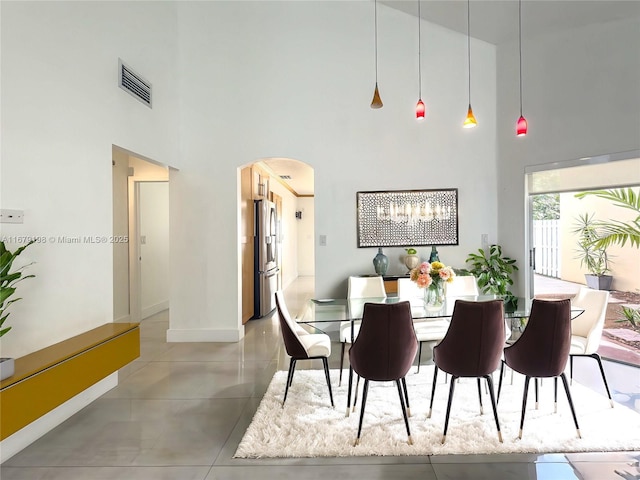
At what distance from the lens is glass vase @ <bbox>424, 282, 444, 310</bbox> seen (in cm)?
311

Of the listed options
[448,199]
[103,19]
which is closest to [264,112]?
[103,19]

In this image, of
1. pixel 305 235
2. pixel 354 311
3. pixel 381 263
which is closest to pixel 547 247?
pixel 381 263

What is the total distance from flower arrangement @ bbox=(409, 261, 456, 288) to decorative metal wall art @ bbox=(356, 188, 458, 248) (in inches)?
69.5

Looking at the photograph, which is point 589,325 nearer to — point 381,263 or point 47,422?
point 381,263

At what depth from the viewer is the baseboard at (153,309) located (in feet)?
20.1

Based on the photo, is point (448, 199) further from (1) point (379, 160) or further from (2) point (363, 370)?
(2) point (363, 370)

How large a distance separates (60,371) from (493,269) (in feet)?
14.7

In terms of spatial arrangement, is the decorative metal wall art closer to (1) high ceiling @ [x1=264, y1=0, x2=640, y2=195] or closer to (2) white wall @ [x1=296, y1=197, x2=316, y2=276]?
(1) high ceiling @ [x1=264, y1=0, x2=640, y2=195]

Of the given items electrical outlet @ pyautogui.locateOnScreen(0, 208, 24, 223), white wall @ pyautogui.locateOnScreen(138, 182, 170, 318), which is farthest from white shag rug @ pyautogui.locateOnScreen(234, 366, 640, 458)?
white wall @ pyautogui.locateOnScreen(138, 182, 170, 318)

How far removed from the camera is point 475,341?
2342 mm

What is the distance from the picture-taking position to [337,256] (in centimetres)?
487

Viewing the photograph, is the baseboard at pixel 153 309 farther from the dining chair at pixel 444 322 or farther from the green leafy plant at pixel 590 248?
the green leafy plant at pixel 590 248

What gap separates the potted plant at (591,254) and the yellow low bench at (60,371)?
4.80 meters

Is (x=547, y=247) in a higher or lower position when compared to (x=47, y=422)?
higher
